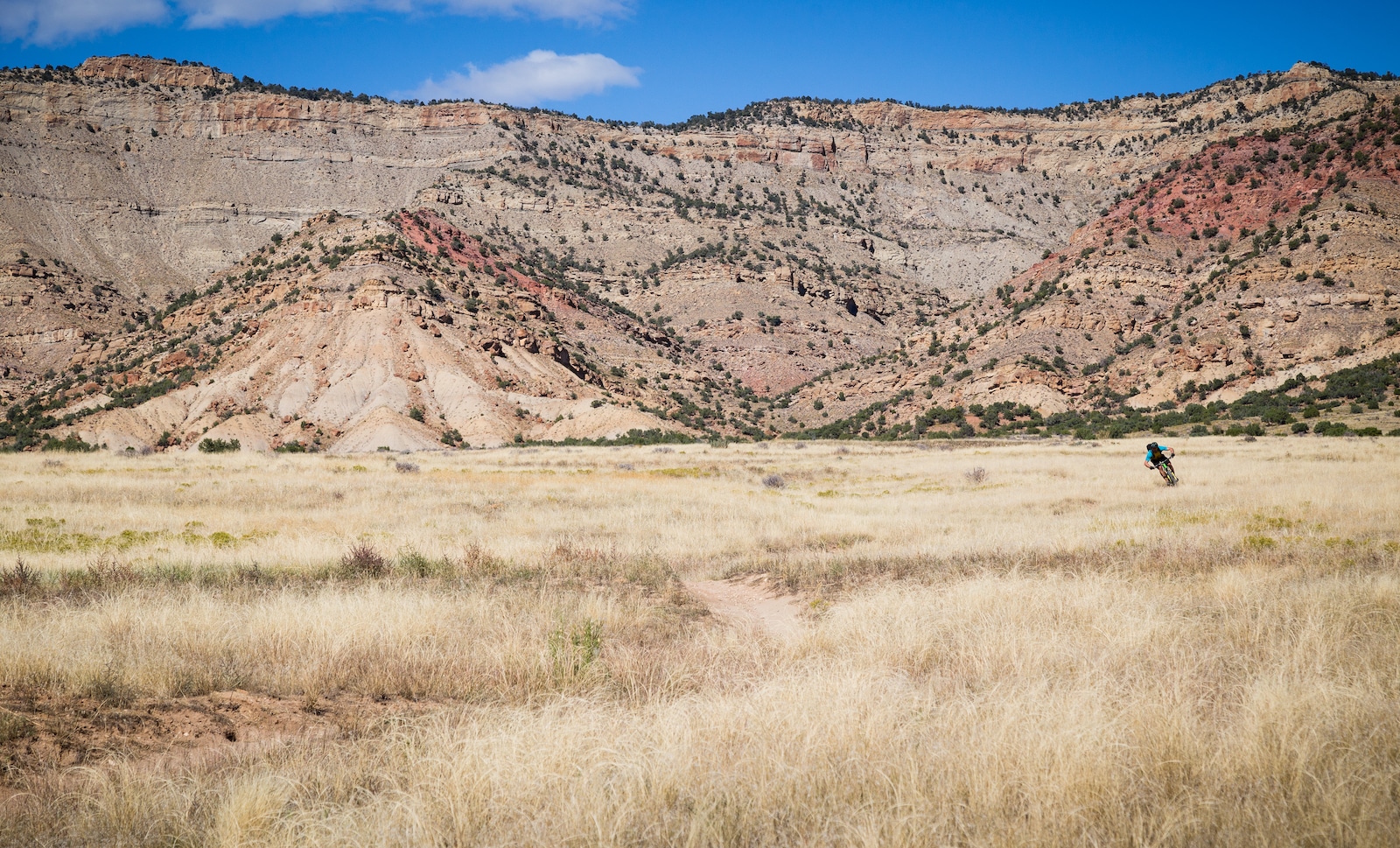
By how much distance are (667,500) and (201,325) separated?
56904 millimetres

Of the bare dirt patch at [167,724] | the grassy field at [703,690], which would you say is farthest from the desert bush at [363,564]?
the bare dirt patch at [167,724]

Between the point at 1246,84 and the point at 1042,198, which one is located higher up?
the point at 1246,84

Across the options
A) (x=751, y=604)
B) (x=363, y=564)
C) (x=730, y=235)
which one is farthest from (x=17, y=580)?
(x=730, y=235)

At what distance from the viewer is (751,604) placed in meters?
10.2

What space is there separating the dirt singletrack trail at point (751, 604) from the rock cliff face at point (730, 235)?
1642 inches

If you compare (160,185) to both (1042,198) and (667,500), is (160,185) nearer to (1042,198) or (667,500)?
(667,500)

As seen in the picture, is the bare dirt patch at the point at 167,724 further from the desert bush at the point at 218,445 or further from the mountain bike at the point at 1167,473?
the desert bush at the point at 218,445

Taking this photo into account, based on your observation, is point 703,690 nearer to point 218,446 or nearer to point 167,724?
point 167,724

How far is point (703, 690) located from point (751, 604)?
4603 millimetres

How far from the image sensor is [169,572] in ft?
34.5

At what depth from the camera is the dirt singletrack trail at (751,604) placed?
28.7 feet

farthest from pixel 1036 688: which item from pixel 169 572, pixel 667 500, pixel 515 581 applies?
pixel 667 500

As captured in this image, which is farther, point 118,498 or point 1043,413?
point 1043,413

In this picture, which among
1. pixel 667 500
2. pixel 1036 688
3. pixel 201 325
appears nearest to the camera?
pixel 1036 688
